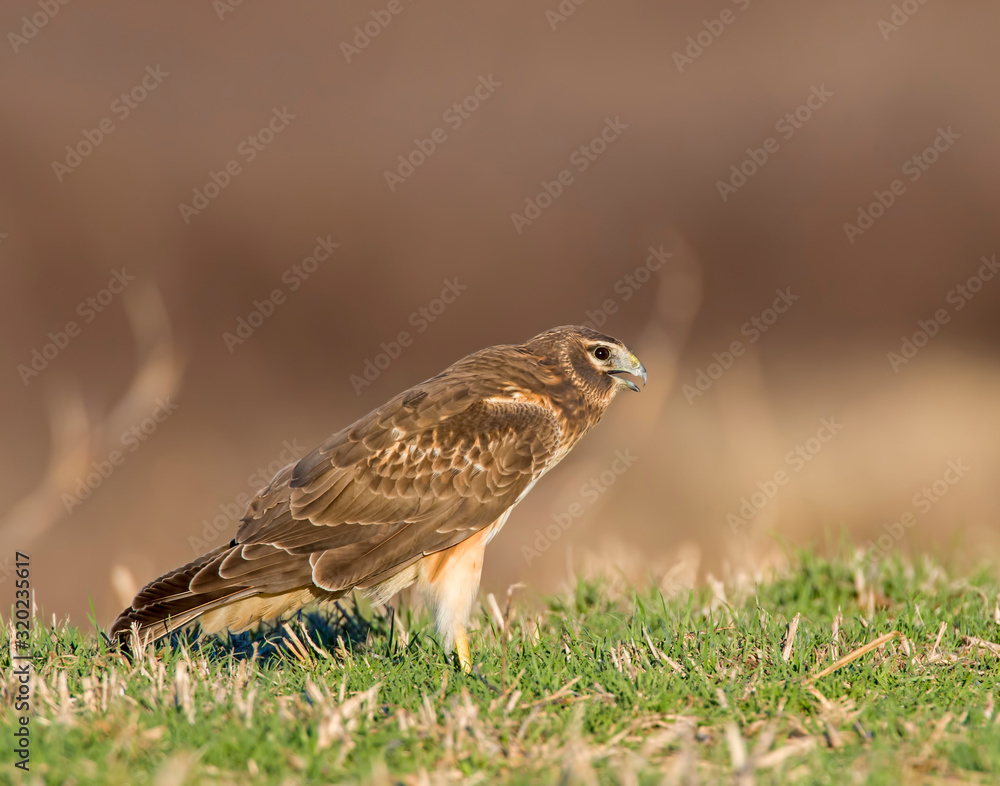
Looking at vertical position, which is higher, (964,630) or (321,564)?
(321,564)

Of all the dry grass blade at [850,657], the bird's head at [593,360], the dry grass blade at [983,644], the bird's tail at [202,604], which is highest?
the bird's head at [593,360]

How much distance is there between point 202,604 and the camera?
5.22m

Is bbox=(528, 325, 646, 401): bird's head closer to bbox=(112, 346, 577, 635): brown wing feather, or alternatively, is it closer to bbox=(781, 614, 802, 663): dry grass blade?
bbox=(112, 346, 577, 635): brown wing feather

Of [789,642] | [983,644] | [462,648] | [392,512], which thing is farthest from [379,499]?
[983,644]

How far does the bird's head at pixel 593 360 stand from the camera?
6.34 meters

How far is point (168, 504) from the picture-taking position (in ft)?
36.2

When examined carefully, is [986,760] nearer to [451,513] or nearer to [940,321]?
[451,513]

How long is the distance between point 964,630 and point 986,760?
6.73 ft

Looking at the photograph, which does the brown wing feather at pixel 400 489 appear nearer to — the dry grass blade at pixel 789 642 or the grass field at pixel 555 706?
the grass field at pixel 555 706

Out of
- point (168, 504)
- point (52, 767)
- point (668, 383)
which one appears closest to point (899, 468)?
point (668, 383)

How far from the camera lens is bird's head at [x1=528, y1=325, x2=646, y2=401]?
634 centimetres

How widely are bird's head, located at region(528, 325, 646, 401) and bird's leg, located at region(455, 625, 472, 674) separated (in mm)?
1741

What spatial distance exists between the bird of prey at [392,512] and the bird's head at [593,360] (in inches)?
9.4

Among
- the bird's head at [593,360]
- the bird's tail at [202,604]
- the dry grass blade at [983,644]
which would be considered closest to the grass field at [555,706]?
the dry grass blade at [983,644]
